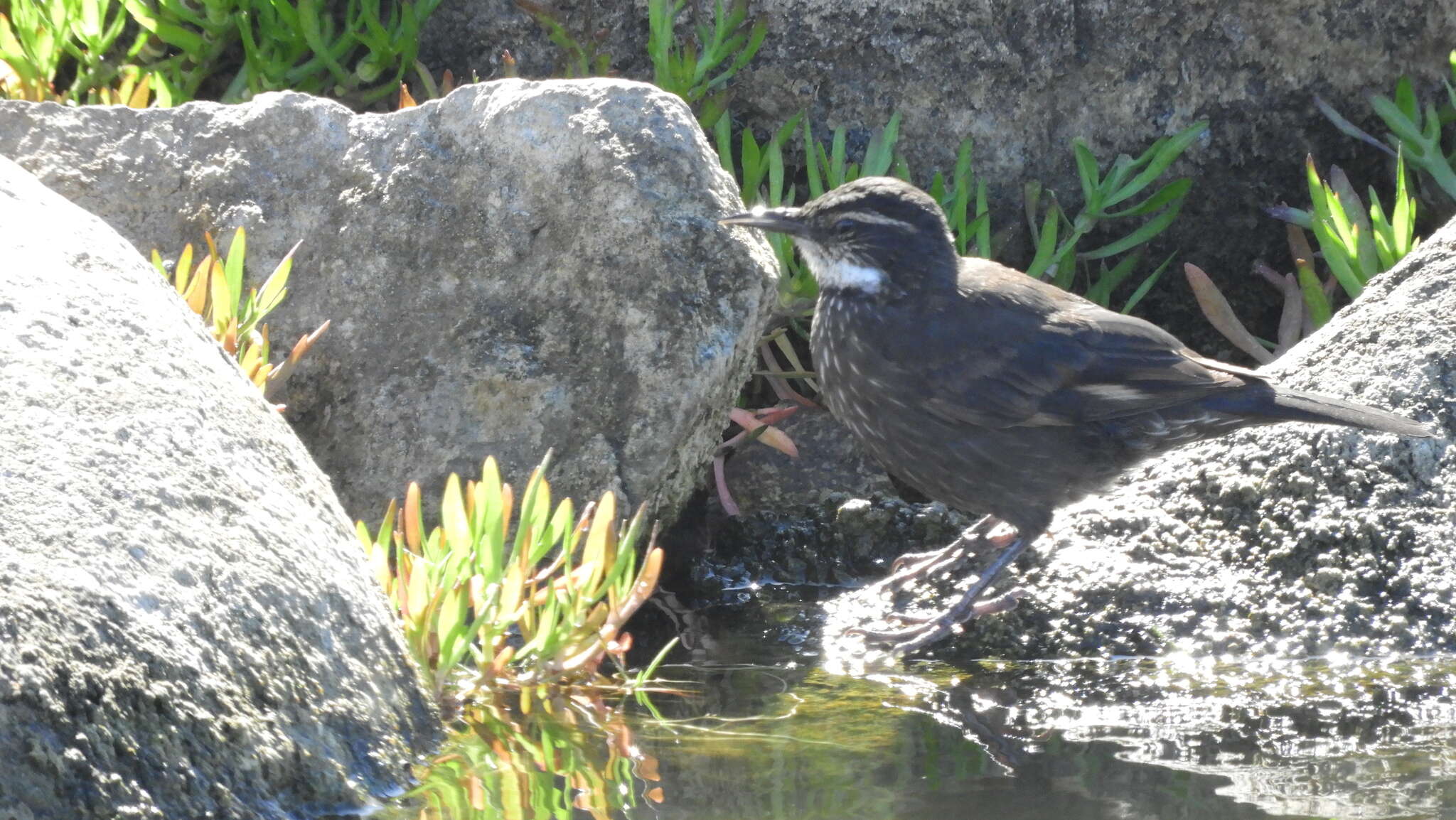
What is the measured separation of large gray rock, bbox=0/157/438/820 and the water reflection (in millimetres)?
311

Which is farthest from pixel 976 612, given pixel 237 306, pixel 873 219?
pixel 237 306

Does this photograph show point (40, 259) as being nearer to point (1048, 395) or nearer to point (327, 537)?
point (327, 537)

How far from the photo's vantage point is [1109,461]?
4980mm

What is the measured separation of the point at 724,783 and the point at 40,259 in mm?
2000

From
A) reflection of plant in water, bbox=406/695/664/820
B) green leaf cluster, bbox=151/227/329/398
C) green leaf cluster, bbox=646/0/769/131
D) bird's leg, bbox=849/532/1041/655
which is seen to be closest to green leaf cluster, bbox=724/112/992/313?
green leaf cluster, bbox=646/0/769/131

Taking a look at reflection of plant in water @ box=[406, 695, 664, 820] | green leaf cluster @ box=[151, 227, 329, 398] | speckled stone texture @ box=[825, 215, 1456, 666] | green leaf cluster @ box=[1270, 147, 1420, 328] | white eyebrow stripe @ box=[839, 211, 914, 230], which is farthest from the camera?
green leaf cluster @ box=[1270, 147, 1420, 328]

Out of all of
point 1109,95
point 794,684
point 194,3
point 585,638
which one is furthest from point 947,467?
point 194,3

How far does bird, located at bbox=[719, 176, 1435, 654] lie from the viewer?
4930 mm

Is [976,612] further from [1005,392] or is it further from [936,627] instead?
[1005,392]

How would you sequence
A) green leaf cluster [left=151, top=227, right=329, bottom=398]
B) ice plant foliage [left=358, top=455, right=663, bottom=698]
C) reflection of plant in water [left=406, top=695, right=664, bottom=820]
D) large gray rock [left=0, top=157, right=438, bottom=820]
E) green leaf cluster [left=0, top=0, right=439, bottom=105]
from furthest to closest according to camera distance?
green leaf cluster [left=0, top=0, right=439, bottom=105]
green leaf cluster [left=151, top=227, right=329, bottom=398]
ice plant foliage [left=358, top=455, right=663, bottom=698]
reflection of plant in water [left=406, top=695, right=664, bottom=820]
large gray rock [left=0, top=157, right=438, bottom=820]

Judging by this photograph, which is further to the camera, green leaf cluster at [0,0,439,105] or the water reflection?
green leaf cluster at [0,0,439,105]

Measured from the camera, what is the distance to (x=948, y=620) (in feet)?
15.4

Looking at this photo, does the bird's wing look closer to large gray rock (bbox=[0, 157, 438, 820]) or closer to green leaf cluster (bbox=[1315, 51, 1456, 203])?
large gray rock (bbox=[0, 157, 438, 820])

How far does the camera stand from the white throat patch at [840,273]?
5.22 m
